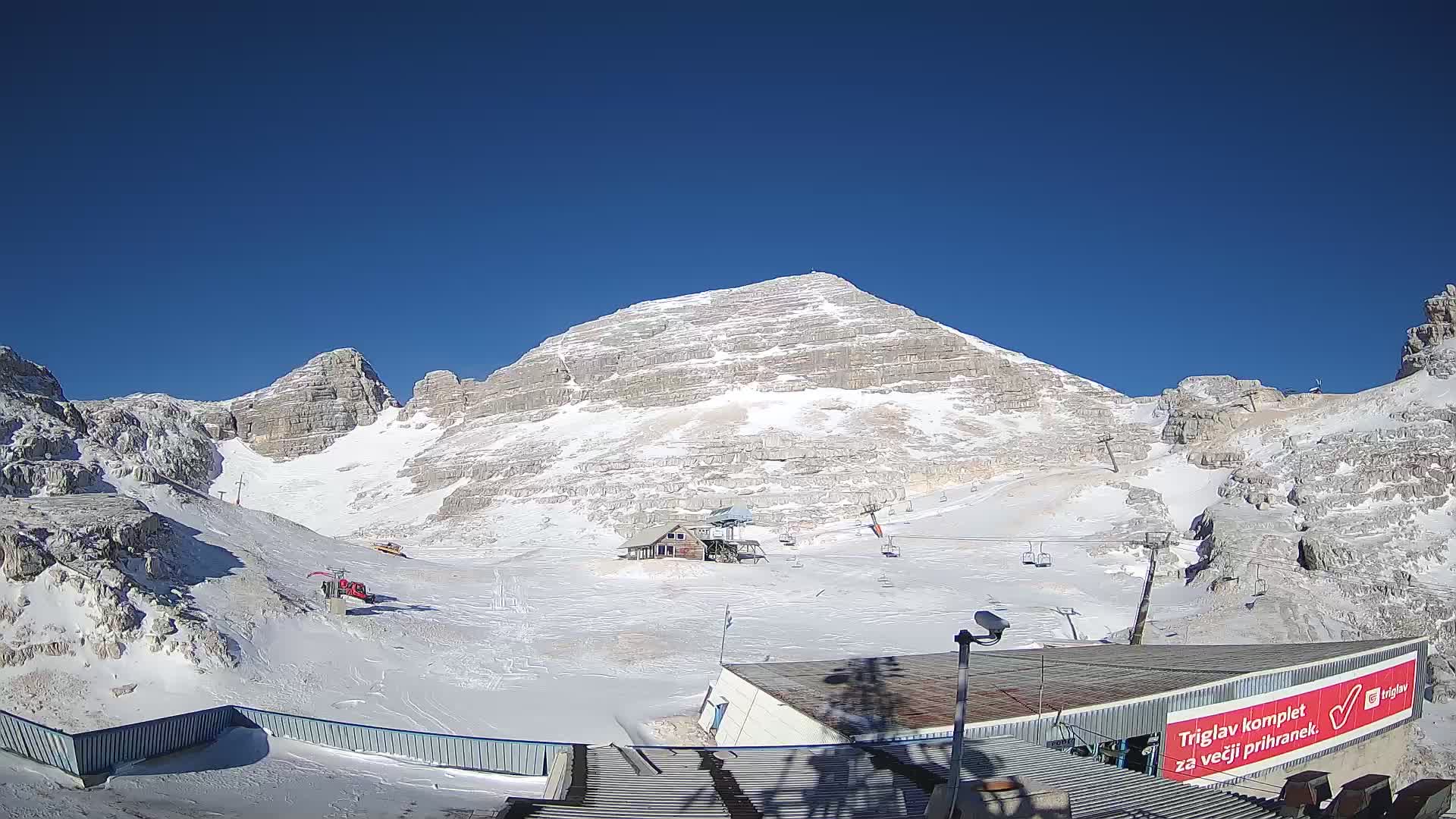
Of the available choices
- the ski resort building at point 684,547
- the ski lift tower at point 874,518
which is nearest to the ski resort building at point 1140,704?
the ski resort building at point 684,547

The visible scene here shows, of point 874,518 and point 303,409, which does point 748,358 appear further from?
point 303,409

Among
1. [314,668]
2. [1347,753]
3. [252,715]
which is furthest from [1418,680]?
[314,668]

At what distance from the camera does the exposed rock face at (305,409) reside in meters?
126

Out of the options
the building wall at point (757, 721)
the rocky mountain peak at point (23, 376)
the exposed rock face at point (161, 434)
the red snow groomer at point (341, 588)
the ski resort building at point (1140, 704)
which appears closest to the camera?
the building wall at point (757, 721)

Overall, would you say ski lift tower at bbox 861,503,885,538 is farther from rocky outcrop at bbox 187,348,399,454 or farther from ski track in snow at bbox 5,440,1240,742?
rocky outcrop at bbox 187,348,399,454

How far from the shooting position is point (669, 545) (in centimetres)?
4709

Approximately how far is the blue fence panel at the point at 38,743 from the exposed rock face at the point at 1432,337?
6370 centimetres

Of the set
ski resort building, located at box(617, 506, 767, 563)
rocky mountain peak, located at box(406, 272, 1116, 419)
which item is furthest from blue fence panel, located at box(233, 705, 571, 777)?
rocky mountain peak, located at box(406, 272, 1116, 419)

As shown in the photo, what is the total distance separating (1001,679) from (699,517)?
47130mm

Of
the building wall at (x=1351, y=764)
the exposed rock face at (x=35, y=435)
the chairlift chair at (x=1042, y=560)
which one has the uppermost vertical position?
the exposed rock face at (x=35, y=435)

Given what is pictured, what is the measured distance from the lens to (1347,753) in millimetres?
17312

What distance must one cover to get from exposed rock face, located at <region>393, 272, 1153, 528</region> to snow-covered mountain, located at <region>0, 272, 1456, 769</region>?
0.57 m

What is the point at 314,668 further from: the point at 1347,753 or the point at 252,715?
the point at 1347,753

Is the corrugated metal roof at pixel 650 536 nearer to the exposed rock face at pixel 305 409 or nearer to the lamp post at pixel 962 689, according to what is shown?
the lamp post at pixel 962 689
